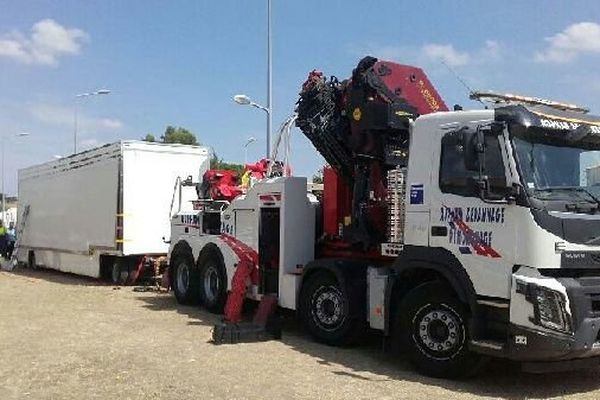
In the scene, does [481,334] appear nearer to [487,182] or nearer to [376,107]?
[487,182]

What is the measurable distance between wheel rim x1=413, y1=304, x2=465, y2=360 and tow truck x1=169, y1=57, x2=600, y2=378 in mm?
15

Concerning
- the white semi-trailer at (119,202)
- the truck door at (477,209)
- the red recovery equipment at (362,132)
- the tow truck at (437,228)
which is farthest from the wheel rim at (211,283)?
the truck door at (477,209)

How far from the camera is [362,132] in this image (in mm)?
9391

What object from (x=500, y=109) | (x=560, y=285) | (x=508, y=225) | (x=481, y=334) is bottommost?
(x=481, y=334)

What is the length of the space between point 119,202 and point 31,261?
836 centimetres

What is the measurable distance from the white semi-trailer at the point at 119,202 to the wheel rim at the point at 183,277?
2915mm

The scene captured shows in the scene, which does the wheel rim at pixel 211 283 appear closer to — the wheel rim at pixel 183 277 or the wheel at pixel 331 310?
the wheel rim at pixel 183 277

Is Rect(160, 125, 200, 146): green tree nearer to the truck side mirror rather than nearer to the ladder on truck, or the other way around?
the ladder on truck

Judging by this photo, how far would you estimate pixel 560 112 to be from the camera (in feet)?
25.0

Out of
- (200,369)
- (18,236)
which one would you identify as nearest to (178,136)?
(18,236)

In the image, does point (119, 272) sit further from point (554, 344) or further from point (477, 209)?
point (554, 344)

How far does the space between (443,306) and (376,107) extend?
279 cm

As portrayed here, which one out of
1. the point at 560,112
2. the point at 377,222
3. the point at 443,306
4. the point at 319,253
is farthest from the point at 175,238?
the point at 560,112

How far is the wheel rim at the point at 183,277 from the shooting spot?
45.7 feet
